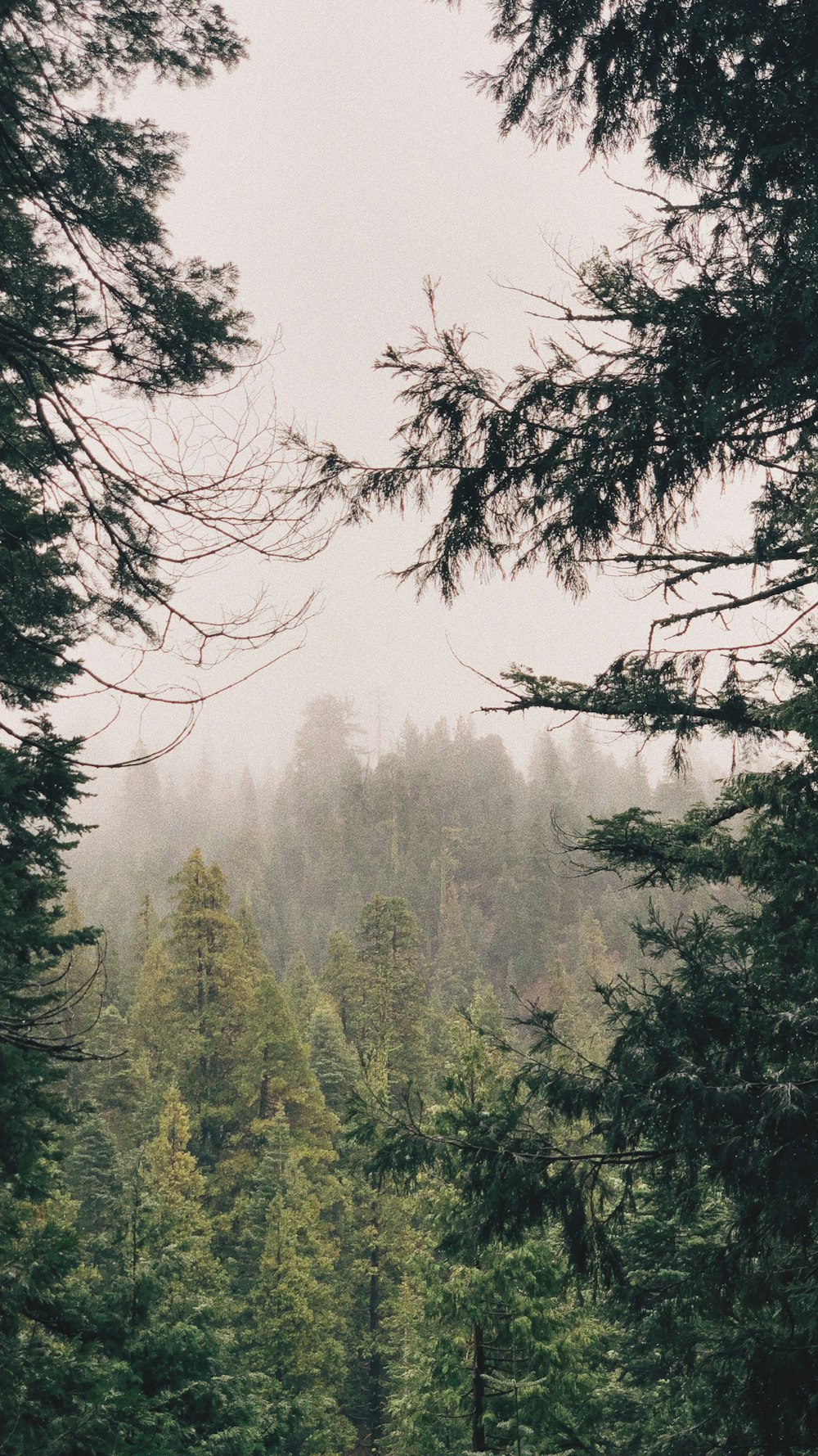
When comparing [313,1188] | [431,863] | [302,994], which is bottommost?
[313,1188]

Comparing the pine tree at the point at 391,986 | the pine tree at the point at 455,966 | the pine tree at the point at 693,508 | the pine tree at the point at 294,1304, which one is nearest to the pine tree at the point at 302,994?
the pine tree at the point at 391,986

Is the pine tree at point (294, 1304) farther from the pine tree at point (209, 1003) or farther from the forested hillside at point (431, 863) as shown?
the forested hillside at point (431, 863)

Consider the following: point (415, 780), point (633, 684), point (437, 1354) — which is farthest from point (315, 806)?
point (633, 684)

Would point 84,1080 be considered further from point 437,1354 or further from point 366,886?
point 366,886

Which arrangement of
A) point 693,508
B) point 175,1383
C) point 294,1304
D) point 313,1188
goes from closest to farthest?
point 693,508
point 175,1383
point 294,1304
point 313,1188

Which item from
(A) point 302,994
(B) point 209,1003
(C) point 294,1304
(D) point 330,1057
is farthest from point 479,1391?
(A) point 302,994

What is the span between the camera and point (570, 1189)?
3.86 metres

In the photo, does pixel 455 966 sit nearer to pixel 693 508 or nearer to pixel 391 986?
pixel 391 986

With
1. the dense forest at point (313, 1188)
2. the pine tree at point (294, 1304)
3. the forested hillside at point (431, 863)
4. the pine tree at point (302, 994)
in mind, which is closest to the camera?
the dense forest at point (313, 1188)

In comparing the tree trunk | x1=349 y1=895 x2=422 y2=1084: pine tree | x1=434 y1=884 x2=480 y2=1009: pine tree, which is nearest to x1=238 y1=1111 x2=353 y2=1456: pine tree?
the tree trunk

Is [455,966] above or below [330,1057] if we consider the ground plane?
above

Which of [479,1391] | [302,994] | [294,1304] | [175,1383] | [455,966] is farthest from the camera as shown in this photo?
[455,966]

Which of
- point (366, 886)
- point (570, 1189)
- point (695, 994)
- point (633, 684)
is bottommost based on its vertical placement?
point (570, 1189)

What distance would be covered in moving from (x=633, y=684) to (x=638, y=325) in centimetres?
199
